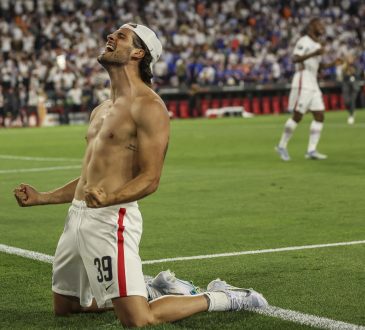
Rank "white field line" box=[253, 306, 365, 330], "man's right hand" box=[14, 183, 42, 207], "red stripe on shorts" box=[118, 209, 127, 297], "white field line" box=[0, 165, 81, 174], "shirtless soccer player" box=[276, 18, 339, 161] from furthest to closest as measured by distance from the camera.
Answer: "shirtless soccer player" box=[276, 18, 339, 161] → "white field line" box=[0, 165, 81, 174] → "man's right hand" box=[14, 183, 42, 207] → "white field line" box=[253, 306, 365, 330] → "red stripe on shorts" box=[118, 209, 127, 297]

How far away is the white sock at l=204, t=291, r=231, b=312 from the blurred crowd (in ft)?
93.3

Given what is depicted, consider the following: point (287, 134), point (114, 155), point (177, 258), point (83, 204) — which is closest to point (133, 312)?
point (83, 204)

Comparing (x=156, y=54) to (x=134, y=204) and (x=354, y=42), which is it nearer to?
(x=134, y=204)

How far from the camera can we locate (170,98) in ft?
127

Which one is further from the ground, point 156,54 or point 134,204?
point 156,54

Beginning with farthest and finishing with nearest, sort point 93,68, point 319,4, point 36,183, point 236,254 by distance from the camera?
point 319,4 → point 93,68 → point 36,183 → point 236,254

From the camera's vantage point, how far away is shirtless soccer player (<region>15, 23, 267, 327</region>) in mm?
5664

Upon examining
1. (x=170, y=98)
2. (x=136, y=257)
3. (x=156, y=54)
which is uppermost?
(x=156, y=54)

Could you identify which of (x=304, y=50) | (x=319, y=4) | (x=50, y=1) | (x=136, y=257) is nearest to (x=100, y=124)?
(x=136, y=257)

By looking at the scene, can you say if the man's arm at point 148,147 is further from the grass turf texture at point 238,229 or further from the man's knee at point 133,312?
the grass turf texture at point 238,229

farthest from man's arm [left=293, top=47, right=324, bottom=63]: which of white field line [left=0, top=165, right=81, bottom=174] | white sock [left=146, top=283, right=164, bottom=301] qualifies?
white sock [left=146, top=283, right=164, bottom=301]

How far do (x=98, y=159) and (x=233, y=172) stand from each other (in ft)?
32.4

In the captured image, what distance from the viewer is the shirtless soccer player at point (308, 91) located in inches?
688

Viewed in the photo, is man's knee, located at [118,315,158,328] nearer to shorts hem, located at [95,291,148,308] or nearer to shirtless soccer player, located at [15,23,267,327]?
shirtless soccer player, located at [15,23,267,327]
